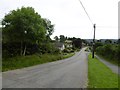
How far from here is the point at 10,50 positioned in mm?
33625

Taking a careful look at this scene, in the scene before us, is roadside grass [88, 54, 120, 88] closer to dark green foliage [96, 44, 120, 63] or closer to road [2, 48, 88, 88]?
road [2, 48, 88, 88]

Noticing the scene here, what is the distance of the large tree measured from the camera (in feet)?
99.7

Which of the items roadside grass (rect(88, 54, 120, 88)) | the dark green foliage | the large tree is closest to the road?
roadside grass (rect(88, 54, 120, 88))

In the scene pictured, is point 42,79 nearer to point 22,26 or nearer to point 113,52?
point 22,26

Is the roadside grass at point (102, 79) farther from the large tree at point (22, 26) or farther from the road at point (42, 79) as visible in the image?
the large tree at point (22, 26)

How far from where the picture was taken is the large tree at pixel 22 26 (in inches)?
1196

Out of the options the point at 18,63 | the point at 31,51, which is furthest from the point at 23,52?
the point at 18,63

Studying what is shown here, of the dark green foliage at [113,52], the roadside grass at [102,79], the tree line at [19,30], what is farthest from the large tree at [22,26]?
the roadside grass at [102,79]

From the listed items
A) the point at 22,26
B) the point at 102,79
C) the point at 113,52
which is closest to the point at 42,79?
the point at 102,79

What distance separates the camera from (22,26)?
30234 millimetres

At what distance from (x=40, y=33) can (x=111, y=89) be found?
883 inches

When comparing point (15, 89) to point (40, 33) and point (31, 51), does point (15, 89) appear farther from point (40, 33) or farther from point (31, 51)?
point (31, 51)

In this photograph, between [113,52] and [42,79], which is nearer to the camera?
[42,79]

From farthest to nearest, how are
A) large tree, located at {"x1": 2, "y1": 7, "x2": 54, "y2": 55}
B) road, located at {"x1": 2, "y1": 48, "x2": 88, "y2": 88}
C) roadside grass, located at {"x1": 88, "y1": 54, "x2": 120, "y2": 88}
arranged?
large tree, located at {"x1": 2, "y1": 7, "x2": 54, "y2": 55}
roadside grass, located at {"x1": 88, "y1": 54, "x2": 120, "y2": 88}
road, located at {"x1": 2, "y1": 48, "x2": 88, "y2": 88}
